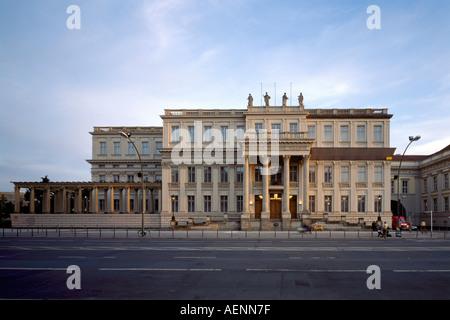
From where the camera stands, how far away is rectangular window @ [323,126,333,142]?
55.0 m

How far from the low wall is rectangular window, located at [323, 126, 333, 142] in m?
26.8

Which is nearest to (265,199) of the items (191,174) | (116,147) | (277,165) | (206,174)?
(277,165)

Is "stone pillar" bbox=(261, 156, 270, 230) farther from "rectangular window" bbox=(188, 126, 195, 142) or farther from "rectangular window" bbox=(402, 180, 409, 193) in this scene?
"rectangular window" bbox=(402, 180, 409, 193)

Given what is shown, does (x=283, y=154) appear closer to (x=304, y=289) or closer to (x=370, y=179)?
(x=370, y=179)

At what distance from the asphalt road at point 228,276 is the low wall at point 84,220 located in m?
32.8

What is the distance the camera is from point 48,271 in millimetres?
15641

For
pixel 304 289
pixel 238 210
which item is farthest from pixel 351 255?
pixel 238 210

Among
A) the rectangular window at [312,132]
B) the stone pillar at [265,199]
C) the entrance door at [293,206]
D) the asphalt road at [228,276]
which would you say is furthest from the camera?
the rectangular window at [312,132]

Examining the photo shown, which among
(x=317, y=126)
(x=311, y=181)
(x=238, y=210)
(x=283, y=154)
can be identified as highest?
(x=317, y=126)

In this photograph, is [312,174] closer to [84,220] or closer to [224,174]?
[224,174]

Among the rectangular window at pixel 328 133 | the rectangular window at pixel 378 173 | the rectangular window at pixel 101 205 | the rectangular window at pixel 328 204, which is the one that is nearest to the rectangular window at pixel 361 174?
the rectangular window at pixel 378 173

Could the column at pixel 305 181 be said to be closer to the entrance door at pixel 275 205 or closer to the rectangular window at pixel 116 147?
the entrance door at pixel 275 205

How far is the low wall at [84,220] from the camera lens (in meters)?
54.1
